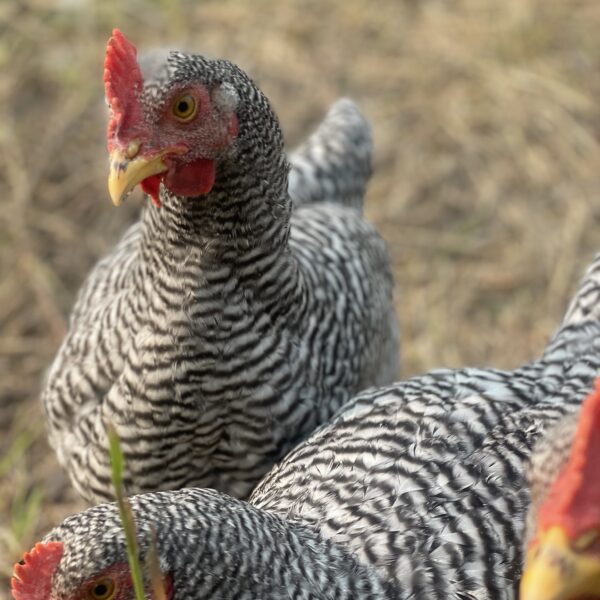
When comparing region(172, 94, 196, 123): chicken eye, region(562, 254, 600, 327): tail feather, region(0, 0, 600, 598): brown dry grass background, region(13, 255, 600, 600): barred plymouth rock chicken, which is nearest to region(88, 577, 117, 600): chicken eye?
region(13, 255, 600, 600): barred plymouth rock chicken

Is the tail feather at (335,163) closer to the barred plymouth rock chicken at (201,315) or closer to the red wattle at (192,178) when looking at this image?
the barred plymouth rock chicken at (201,315)

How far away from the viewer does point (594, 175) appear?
5.52 m

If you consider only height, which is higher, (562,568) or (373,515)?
(562,568)

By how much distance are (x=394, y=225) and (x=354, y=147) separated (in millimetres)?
1138

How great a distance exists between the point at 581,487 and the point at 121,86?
1503 mm

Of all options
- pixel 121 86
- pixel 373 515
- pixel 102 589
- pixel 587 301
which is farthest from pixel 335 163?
pixel 102 589

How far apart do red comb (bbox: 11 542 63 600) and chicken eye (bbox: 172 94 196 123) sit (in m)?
1.11

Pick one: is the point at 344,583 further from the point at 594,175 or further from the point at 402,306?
the point at 594,175

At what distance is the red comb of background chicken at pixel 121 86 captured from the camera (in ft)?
8.89

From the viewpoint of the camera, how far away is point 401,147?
5.73 metres

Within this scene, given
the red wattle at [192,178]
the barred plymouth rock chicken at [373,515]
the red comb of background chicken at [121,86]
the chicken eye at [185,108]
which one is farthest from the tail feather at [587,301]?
the red comb of background chicken at [121,86]

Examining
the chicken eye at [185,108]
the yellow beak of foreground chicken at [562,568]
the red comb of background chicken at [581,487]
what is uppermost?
the chicken eye at [185,108]

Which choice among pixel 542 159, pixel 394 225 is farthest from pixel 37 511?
pixel 542 159

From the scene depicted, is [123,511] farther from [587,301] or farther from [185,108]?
[587,301]
